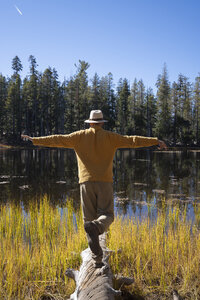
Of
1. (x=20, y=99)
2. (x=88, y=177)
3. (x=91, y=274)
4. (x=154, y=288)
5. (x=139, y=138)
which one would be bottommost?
(x=154, y=288)

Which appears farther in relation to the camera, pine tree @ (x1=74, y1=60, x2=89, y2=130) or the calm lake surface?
pine tree @ (x1=74, y1=60, x2=89, y2=130)

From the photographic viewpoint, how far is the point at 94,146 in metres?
4.16

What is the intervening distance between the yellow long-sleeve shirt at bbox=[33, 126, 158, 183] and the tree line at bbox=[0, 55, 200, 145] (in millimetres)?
52498

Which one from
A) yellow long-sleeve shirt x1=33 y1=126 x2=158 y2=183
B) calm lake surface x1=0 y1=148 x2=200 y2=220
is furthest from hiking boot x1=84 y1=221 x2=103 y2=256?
calm lake surface x1=0 y1=148 x2=200 y2=220

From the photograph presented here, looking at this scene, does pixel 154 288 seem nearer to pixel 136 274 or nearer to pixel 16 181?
pixel 136 274

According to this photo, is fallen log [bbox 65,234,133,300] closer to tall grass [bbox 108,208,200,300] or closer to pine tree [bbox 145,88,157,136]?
tall grass [bbox 108,208,200,300]

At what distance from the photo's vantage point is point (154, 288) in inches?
166

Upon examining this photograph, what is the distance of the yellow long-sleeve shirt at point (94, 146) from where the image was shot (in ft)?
13.6

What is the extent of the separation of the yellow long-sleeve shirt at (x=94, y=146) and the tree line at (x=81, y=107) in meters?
52.5

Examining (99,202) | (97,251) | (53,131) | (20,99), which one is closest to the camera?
(97,251)

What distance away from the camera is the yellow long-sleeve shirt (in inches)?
163

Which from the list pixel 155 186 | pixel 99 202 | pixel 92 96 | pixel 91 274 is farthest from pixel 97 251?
pixel 92 96

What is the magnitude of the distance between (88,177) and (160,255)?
6.52 feet

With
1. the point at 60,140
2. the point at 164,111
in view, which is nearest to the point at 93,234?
the point at 60,140
